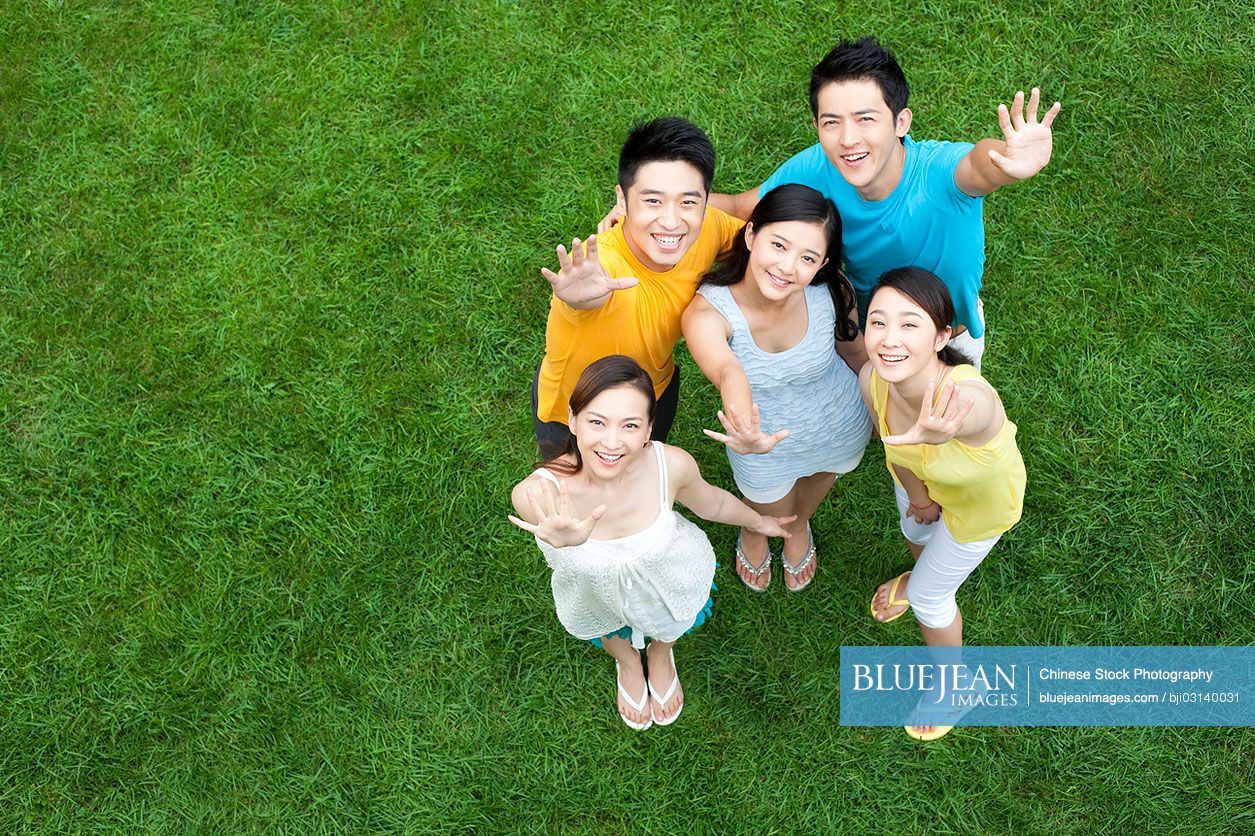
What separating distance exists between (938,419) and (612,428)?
0.97 metres

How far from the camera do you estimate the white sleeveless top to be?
10.8 ft

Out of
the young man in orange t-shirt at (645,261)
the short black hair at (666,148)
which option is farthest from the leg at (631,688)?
the short black hair at (666,148)

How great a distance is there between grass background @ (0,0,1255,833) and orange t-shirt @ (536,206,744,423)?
131cm

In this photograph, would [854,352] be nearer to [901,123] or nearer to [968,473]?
[968,473]

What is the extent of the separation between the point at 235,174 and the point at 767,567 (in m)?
3.24

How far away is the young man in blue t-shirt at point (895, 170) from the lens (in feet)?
10.3

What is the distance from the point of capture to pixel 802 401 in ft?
11.4

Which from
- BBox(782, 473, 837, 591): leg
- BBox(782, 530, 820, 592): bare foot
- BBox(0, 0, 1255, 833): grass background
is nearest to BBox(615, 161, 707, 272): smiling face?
BBox(782, 473, 837, 591): leg

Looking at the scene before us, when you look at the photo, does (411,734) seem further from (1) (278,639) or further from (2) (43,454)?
(2) (43,454)

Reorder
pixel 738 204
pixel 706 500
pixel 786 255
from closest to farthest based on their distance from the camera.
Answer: pixel 786 255 < pixel 706 500 < pixel 738 204

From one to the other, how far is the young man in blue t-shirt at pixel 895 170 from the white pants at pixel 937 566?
84cm

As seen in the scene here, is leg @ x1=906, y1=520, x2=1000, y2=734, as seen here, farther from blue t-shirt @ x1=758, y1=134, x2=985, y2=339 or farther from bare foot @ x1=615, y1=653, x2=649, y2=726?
bare foot @ x1=615, y1=653, x2=649, y2=726

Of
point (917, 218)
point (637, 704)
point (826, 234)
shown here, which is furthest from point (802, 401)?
point (637, 704)

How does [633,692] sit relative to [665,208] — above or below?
below
